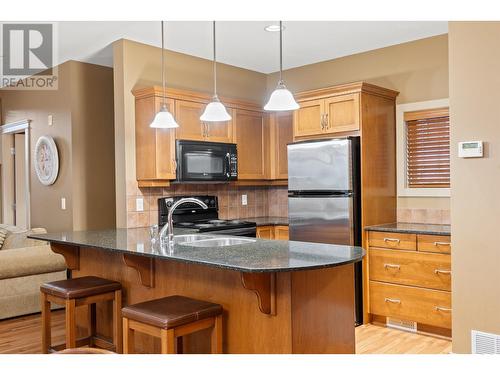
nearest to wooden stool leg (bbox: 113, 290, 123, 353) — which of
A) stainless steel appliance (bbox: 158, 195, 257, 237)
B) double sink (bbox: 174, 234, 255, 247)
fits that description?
double sink (bbox: 174, 234, 255, 247)

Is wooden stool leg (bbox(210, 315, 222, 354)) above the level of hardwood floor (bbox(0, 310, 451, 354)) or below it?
above

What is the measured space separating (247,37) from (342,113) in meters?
1.11

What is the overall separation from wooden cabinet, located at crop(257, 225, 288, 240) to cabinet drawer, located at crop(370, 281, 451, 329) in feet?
3.55

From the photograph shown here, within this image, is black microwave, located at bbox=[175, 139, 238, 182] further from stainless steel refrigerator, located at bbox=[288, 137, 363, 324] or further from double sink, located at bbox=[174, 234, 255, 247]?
double sink, located at bbox=[174, 234, 255, 247]

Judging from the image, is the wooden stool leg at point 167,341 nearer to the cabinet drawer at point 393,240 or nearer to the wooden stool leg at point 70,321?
the wooden stool leg at point 70,321

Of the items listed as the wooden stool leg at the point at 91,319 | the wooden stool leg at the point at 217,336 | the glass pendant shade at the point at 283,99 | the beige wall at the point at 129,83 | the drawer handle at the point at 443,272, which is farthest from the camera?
the beige wall at the point at 129,83

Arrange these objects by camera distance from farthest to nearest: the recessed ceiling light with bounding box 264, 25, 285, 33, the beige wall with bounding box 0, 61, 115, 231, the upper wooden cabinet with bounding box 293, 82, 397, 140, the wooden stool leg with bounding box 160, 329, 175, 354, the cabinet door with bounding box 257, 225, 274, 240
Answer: the beige wall with bounding box 0, 61, 115, 231, the cabinet door with bounding box 257, 225, 274, 240, the upper wooden cabinet with bounding box 293, 82, 397, 140, the recessed ceiling light with bounding box 264, 25, 285, 33, the wooden stool leg with bounding box 160, 329, 175, 354

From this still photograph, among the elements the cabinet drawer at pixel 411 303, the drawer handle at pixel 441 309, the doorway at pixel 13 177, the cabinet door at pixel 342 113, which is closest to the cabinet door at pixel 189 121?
the cabinet door at pixel 342 113

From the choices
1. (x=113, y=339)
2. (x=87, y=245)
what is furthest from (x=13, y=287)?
(x=87, y=245)

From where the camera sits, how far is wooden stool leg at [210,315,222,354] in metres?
2.45

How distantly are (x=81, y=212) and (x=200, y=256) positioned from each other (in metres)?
3.08

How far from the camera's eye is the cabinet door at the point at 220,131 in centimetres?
475

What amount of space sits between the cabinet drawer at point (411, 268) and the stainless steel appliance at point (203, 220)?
1.22 m

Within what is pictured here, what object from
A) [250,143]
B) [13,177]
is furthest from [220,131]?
[13,177]
